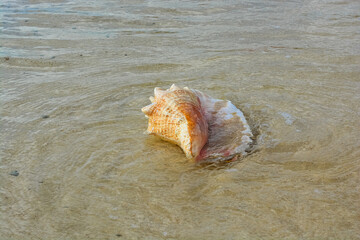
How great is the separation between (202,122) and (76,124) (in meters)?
1.05

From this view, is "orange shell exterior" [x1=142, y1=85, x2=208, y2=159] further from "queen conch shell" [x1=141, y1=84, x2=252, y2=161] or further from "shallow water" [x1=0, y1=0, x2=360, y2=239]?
"shallow water" [x1=0, y1=0, x2=360, y2=239]

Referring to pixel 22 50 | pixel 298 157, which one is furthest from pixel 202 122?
pixel 22 50

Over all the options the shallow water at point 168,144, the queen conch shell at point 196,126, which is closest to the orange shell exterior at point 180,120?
the queen conch shell at point 196,126

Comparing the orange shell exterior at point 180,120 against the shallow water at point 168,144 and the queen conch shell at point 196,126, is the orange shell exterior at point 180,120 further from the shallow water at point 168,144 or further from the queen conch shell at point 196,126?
the shallow water at point 168,144

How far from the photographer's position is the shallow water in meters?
1.96

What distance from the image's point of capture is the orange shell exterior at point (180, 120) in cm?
239

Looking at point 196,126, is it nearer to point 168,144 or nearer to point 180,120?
point 180,120

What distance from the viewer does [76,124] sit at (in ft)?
9.73

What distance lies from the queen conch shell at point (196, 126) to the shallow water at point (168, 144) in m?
0.10

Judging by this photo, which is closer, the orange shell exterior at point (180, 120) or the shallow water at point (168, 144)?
the shallow water at point (168, 144)

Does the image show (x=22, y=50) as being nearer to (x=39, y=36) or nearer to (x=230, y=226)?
(x=39, y=36)

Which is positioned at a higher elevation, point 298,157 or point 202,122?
point 202,122

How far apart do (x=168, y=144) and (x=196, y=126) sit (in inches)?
12.7

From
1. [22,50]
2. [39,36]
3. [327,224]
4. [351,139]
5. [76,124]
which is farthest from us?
[39,36]
